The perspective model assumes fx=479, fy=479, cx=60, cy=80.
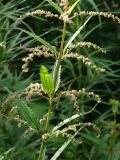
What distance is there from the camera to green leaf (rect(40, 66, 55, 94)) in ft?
4.87

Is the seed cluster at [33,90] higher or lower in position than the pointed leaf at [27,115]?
higher

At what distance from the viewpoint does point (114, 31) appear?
10.8 ft

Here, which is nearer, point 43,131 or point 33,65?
point 43,131

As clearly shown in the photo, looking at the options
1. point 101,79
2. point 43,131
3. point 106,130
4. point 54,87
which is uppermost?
point 54,87

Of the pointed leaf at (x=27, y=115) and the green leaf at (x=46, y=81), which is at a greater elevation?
the green leaf at (x=46, y=81)

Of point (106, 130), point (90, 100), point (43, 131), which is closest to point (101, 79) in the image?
point (90, 100)

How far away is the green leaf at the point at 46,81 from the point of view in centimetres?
148

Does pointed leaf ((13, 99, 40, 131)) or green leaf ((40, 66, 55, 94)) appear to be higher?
green leaf ((40, 66, 55, 94))

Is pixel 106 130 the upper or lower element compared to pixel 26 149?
lower

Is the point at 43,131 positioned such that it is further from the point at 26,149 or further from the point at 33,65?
the point at 33,65

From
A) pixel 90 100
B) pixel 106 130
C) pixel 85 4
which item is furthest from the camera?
pixel 85 4

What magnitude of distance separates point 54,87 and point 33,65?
63.9 inches

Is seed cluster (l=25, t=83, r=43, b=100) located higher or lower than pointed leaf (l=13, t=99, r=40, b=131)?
higher

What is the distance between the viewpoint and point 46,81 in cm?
150
